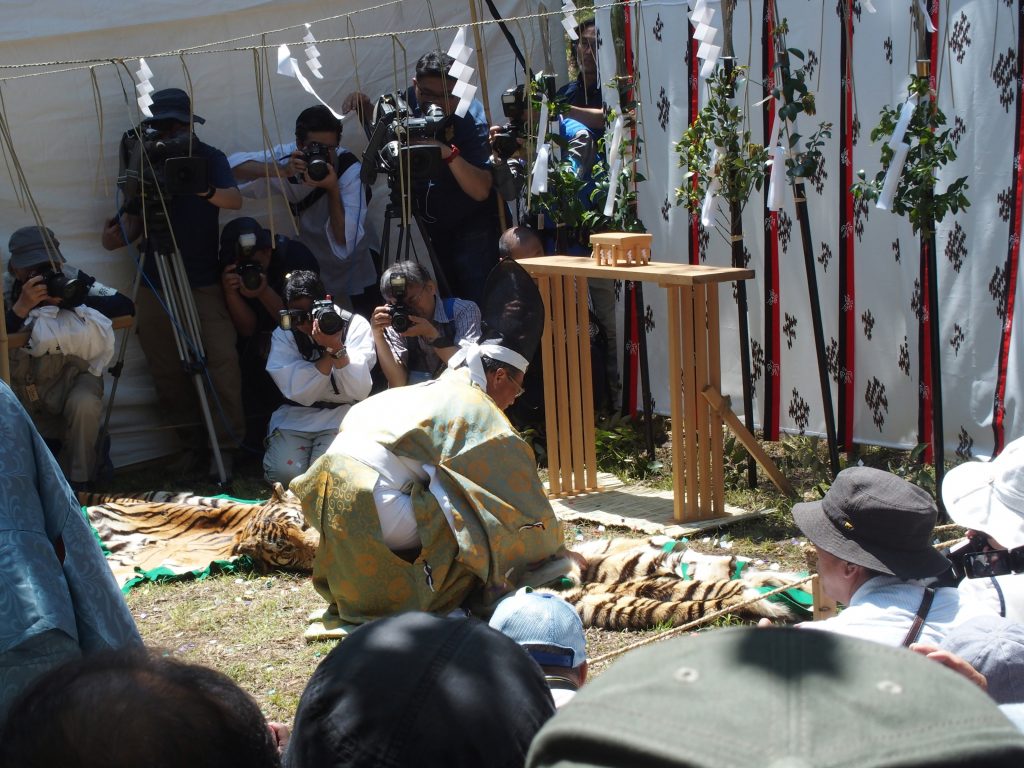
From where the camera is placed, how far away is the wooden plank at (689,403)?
437 centimetres

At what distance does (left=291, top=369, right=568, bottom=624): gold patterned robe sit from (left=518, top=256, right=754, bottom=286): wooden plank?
3.29 feet

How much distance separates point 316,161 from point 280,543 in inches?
84.1

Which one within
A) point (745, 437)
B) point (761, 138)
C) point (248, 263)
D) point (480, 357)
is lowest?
point (745, 437)

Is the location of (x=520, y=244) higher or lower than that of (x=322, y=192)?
lower

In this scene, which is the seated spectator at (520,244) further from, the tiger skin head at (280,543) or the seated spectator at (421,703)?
the seated spectator at (421,703)

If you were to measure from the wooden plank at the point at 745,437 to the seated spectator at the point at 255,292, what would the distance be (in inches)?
89.5

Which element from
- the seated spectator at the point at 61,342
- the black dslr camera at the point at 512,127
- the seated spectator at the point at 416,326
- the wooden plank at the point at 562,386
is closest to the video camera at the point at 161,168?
the seated spectator at the point at 61,342

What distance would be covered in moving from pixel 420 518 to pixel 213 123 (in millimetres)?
3347

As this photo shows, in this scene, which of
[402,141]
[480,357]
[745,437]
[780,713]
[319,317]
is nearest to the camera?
[780,713]

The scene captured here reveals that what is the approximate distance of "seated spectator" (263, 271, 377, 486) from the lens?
502 cm

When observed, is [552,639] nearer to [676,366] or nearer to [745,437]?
[676,366]

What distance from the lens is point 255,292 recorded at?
568 centimetres

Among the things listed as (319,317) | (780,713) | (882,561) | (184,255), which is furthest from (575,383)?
(780,713)

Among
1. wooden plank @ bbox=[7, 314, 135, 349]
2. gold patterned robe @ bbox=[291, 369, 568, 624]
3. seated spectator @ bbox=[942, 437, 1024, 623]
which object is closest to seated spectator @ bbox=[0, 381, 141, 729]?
gold patterned robe @ bbox=[291, 369, 568, 624]
